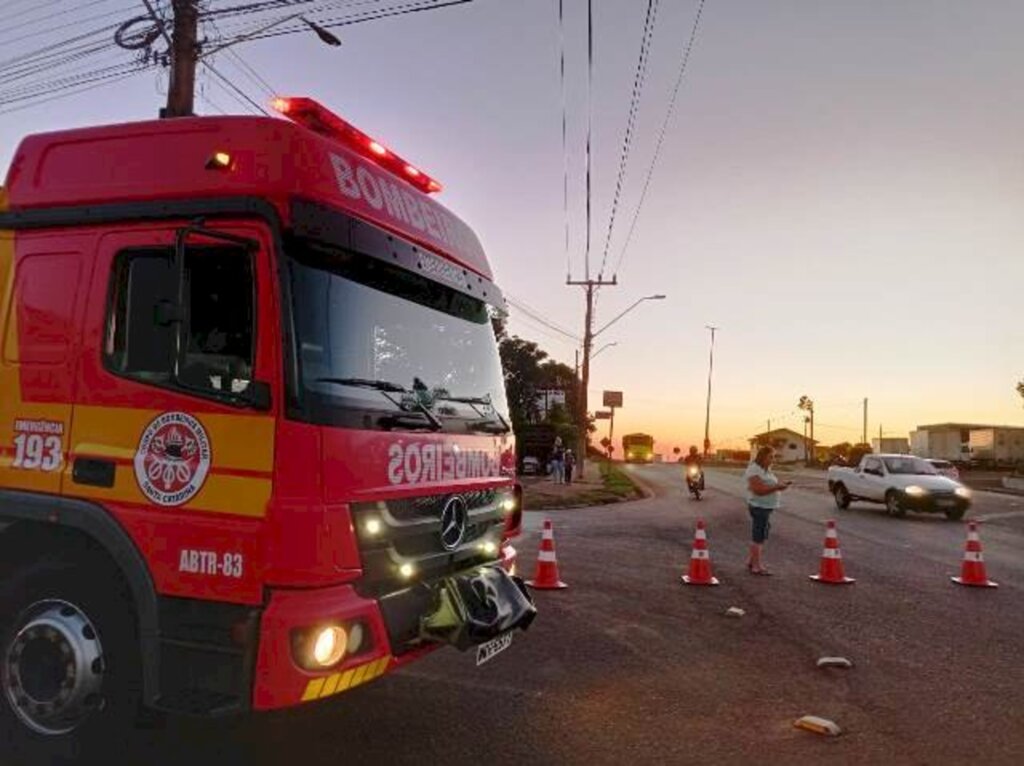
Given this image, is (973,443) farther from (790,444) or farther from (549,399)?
(790,444)

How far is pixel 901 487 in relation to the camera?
21.0 metres

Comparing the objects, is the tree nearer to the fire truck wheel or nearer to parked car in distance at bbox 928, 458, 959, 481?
parked car in distance at bbox 928, 458, 959, 481

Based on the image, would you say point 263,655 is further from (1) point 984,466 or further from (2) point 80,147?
(1) point 984,466

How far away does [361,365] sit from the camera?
390 cm

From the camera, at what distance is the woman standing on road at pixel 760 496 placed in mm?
10633

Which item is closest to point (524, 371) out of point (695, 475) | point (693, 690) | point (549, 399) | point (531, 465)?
point (549, 399)

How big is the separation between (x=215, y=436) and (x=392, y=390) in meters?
0.84

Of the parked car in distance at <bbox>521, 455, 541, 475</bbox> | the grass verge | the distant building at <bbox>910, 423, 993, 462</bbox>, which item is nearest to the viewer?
the grass verge

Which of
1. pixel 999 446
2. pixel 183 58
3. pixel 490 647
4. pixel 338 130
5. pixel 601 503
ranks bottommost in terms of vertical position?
pixel 601 503

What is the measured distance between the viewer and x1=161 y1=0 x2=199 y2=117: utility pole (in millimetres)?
13297

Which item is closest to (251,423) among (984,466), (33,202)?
(33,202)

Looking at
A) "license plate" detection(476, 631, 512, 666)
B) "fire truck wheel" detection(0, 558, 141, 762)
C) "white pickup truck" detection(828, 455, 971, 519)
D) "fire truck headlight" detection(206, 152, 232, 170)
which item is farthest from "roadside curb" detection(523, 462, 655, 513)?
"fire truck headlight" detection(206, 152, 232, 170)

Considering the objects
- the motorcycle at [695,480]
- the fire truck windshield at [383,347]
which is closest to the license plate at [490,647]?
the fire truck windshield at [383,347]

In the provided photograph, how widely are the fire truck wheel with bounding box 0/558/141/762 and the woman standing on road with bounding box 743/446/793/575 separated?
8241 mm
